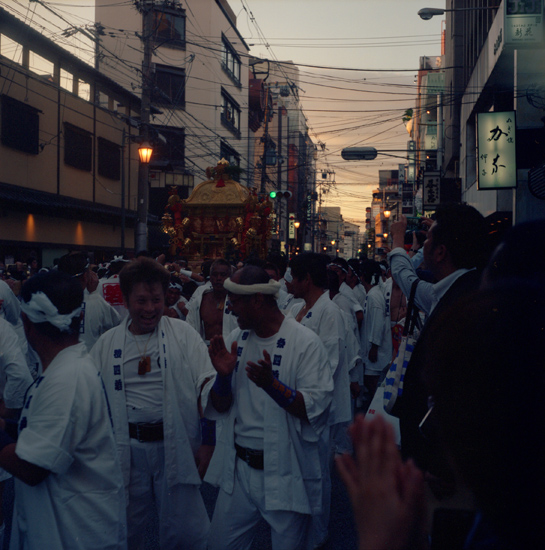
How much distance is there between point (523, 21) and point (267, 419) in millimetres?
14063

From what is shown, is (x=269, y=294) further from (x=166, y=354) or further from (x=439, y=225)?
(x=439, y=225)

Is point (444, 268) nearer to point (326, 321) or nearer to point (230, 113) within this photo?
point (326, 321)

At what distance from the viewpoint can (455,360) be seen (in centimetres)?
104

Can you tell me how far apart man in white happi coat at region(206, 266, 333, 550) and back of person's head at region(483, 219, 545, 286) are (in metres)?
1.78

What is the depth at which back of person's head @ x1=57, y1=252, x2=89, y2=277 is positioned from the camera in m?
5.88

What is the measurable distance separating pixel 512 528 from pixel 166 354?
2897 millimetres

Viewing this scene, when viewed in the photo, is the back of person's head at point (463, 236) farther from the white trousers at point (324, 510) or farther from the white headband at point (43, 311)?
the white headband at point (43, 311)

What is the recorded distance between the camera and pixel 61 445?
239cm

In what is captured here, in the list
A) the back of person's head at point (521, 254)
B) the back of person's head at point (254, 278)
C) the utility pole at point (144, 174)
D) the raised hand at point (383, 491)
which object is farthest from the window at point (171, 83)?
the raised hand at point (383, 491)

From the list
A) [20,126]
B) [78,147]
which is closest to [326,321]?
[20,126]

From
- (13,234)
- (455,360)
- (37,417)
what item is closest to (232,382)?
(37,417)

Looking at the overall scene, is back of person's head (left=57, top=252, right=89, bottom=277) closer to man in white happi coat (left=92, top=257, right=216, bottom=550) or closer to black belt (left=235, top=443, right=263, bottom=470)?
man in white happi coat (left=92, top=257, right=216, bottom=550)

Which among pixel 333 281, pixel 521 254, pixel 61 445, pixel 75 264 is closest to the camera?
pixel 521 254

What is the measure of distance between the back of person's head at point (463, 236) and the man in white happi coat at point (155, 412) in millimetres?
1722
